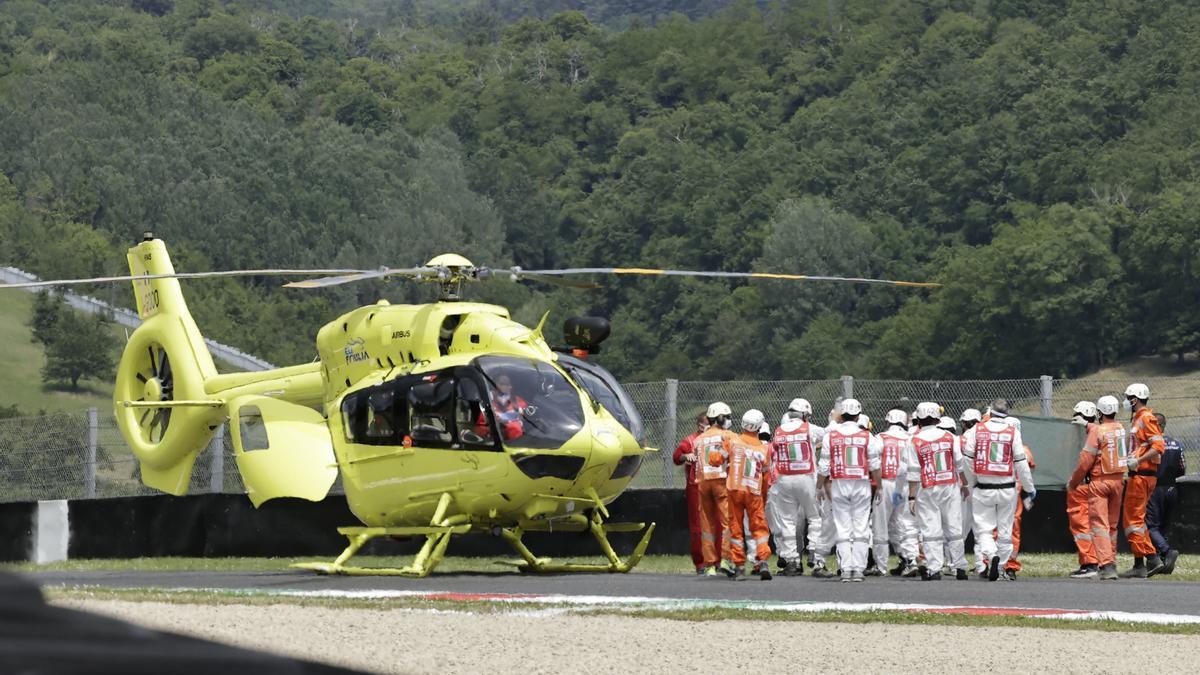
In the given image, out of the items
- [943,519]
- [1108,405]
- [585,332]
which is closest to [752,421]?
[585,332]

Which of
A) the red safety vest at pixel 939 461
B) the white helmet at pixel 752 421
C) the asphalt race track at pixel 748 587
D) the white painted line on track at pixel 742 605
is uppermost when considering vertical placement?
the white helmet at pixel 752 421

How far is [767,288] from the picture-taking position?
10681cm

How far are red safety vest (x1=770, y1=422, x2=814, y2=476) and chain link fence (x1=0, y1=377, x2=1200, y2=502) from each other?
6.14ft

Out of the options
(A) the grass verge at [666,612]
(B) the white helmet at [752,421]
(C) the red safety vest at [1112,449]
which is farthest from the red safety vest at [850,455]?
(A) the grass verge at [666,612]

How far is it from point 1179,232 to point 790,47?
8329 cm

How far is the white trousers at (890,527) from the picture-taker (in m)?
16.0

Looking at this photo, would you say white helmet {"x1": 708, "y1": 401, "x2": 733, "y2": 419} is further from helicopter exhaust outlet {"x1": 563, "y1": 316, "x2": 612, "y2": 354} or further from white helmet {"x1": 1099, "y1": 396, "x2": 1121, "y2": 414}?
white helmet {"x1": 1099, "y1": 396, "x2": 1121, "y2": 414}

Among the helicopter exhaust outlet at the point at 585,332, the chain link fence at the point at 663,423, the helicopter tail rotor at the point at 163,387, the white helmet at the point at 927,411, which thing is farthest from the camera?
the helicopter tail rotor at the point at 163,387

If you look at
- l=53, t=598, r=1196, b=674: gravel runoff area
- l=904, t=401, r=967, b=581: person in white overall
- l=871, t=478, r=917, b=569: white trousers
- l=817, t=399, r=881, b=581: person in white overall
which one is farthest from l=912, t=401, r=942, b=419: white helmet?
l=53, t=598, r=1196, b=674: gravel runoff area

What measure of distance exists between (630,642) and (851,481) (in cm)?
684

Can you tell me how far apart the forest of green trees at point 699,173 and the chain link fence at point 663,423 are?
226 feet

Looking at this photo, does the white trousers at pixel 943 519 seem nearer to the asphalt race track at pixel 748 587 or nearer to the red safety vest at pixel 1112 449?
the asphalt race track at pixel 748 587

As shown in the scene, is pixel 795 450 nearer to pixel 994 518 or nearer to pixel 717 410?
pixel 717 410

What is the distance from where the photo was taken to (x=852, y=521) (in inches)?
611
